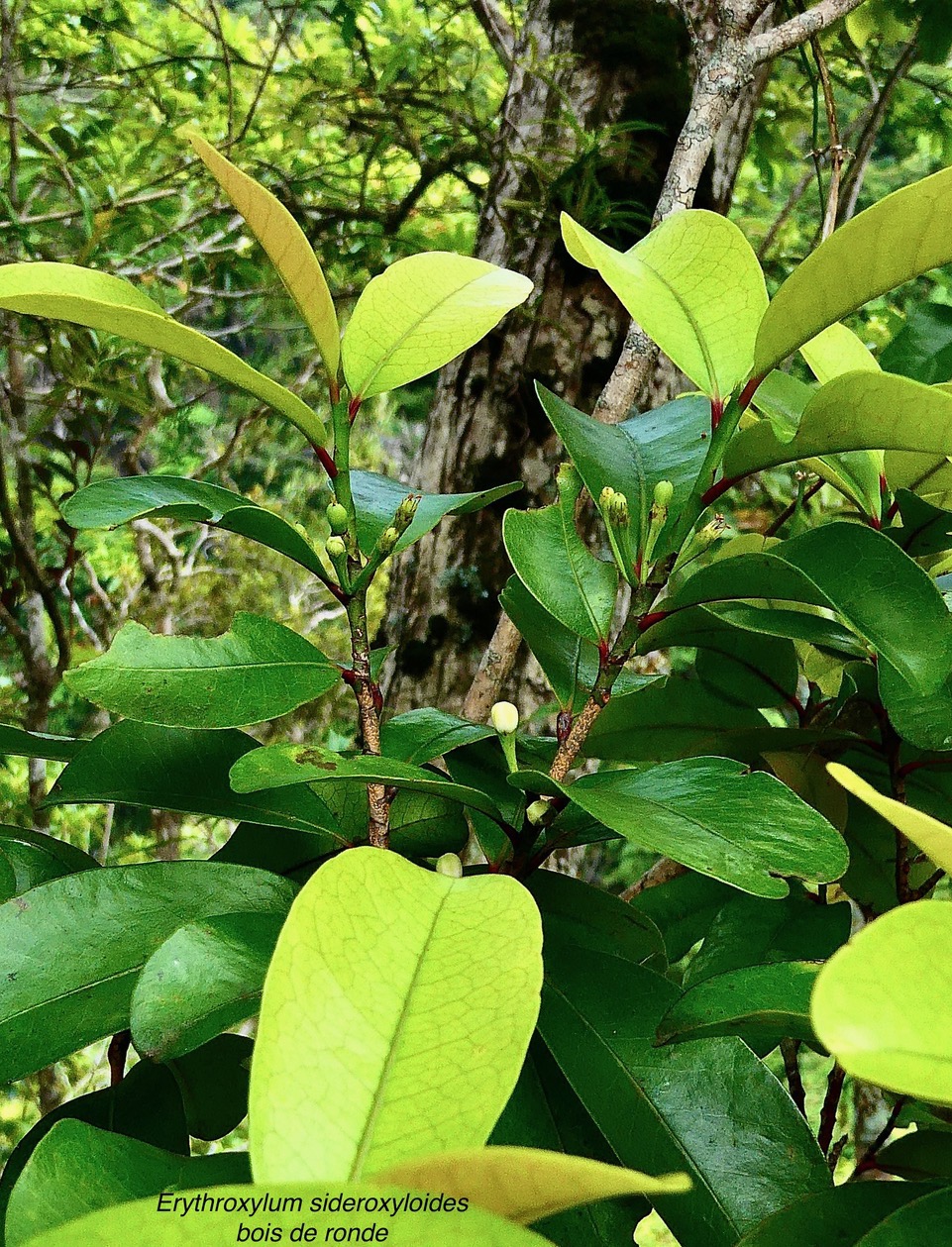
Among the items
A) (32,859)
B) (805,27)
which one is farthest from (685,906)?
(805,27)

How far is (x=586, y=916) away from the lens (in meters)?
0.40

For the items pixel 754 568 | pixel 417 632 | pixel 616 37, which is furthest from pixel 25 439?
pixel 754 568

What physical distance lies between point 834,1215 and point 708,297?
32 cm

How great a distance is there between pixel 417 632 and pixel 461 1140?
31.1 inches

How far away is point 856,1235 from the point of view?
0.28 meters

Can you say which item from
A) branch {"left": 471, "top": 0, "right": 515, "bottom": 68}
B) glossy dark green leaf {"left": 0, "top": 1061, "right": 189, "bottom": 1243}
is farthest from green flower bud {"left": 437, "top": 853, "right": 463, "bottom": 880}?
branch {"left": 471, "top": 0, "right": 515, "bottom": 68}

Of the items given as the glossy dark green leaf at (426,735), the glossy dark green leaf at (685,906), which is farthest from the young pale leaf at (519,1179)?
the glossy dark green leaf at (685,906)

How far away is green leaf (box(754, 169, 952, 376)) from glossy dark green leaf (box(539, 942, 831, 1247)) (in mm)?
243

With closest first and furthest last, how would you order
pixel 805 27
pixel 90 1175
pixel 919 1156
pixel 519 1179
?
pixel 519 1179, pixel 90 1175, pixel 919 1156, pixel 805 27

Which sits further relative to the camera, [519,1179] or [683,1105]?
[683,1105]

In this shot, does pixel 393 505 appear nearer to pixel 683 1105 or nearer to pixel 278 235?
pixel 278 235

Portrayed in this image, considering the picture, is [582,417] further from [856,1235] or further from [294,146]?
[294,146]

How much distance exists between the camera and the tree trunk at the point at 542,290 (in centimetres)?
95

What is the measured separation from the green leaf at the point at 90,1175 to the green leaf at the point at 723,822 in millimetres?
149
